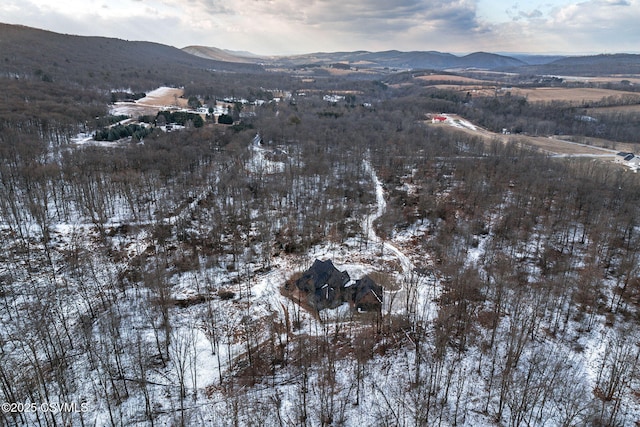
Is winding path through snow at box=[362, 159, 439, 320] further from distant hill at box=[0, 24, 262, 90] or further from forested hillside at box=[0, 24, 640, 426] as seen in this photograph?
distant hill at box=[0, 24, 262, 90]

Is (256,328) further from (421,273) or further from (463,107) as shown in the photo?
(463,107)

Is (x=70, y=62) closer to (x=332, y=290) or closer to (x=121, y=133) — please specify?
(x=121, y=133)

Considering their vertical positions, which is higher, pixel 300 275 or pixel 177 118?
pixel 177 118

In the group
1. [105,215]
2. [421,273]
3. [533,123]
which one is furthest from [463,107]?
[105,215]

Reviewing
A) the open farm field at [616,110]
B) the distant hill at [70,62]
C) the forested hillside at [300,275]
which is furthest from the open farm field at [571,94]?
the distant hill at [70,62]

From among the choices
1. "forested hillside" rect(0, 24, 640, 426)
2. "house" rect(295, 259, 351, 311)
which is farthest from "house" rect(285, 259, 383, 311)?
"forested hillside" rect(0, 24, 640, 426)

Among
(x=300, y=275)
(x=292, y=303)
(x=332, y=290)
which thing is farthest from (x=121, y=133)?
(x=332, y=290)

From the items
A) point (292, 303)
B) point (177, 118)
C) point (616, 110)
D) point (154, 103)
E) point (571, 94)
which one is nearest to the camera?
point (292, 303)
